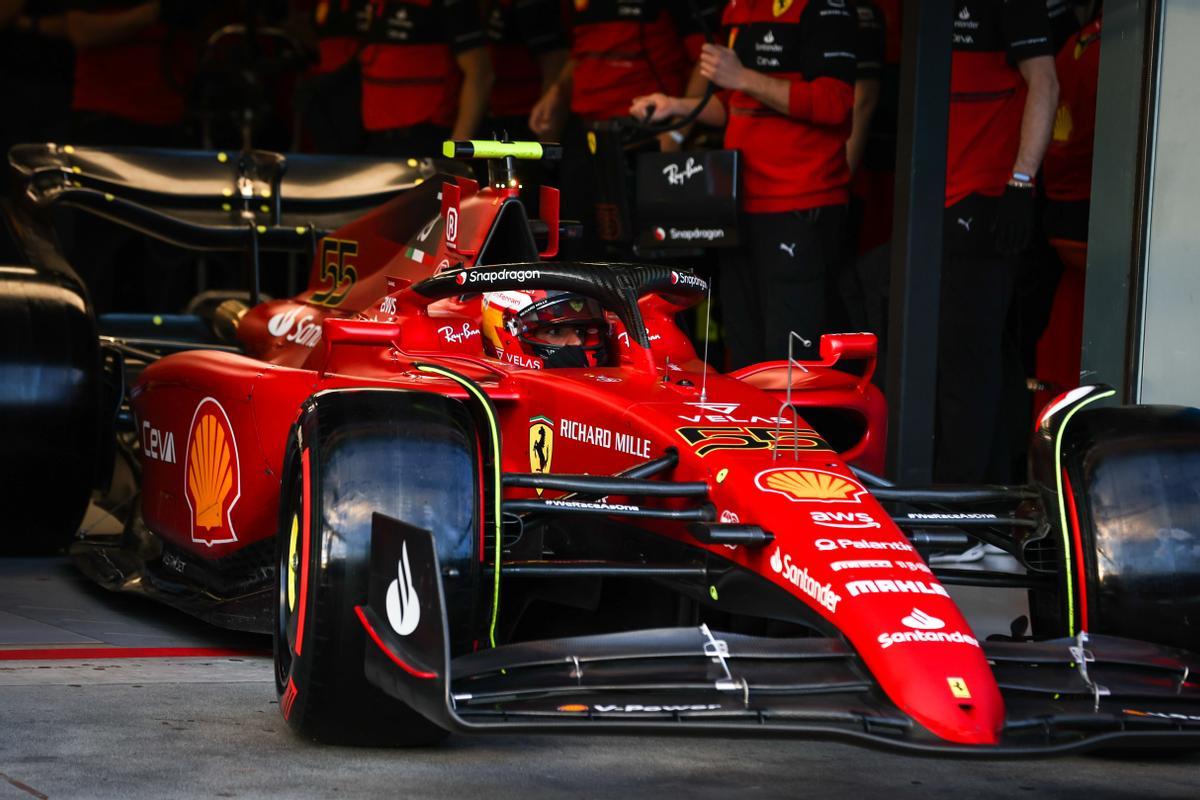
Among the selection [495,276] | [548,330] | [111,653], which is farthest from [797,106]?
[111,653]

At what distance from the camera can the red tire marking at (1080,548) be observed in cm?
440

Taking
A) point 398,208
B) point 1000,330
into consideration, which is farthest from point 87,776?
point 1000,330

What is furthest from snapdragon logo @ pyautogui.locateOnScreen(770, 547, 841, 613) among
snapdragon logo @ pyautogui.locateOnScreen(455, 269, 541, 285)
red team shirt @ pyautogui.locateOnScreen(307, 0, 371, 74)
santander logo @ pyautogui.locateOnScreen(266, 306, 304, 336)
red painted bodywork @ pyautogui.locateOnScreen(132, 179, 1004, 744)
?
red team shirt @ pyautogui.locateOnScreen(307, 0, 371, 74)

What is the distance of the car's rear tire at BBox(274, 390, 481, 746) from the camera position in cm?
406

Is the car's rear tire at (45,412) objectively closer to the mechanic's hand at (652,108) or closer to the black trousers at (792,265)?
the mechanic's hand at (652,108)

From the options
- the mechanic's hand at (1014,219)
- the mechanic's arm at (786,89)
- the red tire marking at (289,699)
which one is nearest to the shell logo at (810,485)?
the red tire marking at (289,699)

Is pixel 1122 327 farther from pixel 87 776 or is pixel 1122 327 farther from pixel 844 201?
pixel 87 776

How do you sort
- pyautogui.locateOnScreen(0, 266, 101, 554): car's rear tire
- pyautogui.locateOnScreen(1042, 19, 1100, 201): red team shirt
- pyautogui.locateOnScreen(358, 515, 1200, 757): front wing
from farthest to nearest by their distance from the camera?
pyautogui.locateOnScreen(1042, 19, 1100, 201): red team shirt → pyautogui.locateOnScreen(0, 266, 101, 554): car's rear tire → pyautogui.locateOnScreen(358, 515, 1200, 757): front wing

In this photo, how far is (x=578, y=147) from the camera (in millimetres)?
9281

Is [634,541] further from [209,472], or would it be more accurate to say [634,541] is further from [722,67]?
[722,67]

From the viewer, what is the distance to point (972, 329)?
7445 mm

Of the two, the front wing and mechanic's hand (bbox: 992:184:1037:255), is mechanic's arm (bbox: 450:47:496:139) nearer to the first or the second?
mechanic's hand (bbox: 992:184:1037:255)

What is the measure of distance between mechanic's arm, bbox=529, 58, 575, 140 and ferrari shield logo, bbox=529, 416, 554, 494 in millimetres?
4575

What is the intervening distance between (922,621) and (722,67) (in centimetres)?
418
